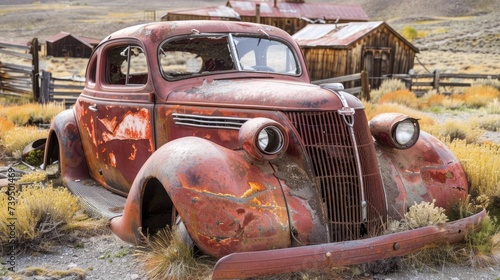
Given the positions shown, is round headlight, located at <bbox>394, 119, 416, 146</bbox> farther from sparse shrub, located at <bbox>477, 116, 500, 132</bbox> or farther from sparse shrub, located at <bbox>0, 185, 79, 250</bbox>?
sparse shrub, located at <bbox>477, 116, 500, 132</bbox>

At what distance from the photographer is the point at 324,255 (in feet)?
9.89

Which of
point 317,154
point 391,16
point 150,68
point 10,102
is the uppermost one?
point 391,16

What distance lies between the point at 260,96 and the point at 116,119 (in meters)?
1.83

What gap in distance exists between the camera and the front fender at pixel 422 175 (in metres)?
4.03

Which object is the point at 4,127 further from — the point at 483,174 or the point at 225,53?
the point at 483,174

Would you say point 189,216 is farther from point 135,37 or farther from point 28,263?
point 135,37

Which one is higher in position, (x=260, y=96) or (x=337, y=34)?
(x=337, y=34)

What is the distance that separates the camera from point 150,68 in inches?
183

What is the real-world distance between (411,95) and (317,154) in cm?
1371

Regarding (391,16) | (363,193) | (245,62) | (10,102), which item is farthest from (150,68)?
(391,16)

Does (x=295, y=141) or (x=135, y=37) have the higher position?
(x=135, y=37)

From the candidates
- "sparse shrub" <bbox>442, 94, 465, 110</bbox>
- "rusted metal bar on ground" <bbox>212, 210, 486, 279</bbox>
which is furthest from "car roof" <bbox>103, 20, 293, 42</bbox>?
"sparse shrub" <bbox>442, 94, 465, 110</bbox>

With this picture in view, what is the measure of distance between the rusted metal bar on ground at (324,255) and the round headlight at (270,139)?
771mm

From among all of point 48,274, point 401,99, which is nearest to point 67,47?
point 401,99
